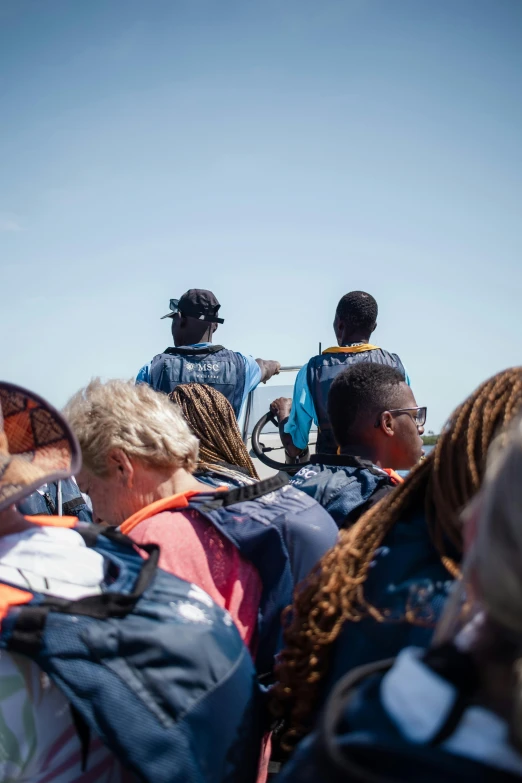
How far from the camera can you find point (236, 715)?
1.36 meters

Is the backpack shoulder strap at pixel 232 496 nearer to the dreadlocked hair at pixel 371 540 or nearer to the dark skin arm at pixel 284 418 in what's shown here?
the dreadlocked hair at pixel 371 540

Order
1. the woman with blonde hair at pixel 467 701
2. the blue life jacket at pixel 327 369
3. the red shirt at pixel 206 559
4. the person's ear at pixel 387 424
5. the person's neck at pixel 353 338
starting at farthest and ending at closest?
the person's neck at pixel 353 338, the blue life jacket at pixel 327 369, the person's ear at pixel 387 424, the red shirt at pixel 206 559, the woman with blonde hair at pixel 467 701

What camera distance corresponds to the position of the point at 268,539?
6.23 feet

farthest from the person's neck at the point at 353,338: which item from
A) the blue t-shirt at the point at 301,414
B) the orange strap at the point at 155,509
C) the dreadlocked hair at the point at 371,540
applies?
the dreadlocked hair at the point at 371,540

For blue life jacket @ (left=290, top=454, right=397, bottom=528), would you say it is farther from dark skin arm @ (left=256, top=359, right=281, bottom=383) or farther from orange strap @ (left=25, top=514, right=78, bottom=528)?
dark skin arm @ (left=256, top=359, right=281, bottom=383)

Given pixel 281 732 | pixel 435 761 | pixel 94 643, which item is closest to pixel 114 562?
pixel 94 643

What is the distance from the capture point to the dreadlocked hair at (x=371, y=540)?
51.3 inches

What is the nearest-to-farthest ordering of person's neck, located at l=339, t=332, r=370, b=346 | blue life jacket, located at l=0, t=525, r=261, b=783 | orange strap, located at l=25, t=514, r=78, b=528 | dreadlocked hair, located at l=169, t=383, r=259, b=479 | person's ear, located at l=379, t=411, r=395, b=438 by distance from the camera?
blue life jacket, located at l=0, t=525, r=261, b=783 < orange strap, located at l=25, t=514, r=78, b=528 < person's ear, located at l=379, t=411, r=395, b=438 < dreadlocked hair, located at l=169, t=383, r=259, b=479 < person's neck, located at l=339, t=332, r=370, b=346

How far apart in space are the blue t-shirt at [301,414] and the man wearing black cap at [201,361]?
0.37m

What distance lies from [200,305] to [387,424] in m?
2.07

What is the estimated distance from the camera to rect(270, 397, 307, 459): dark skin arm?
4363 millimetres

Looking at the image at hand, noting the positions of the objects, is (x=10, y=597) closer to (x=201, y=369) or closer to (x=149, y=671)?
(x=149, y=671)

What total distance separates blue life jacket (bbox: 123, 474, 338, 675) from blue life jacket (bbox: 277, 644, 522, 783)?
3.09 feet

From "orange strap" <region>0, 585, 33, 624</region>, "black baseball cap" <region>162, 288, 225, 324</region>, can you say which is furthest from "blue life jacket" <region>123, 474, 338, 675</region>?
"black baseball cap" <region>162, 288, 225, 324</region>
